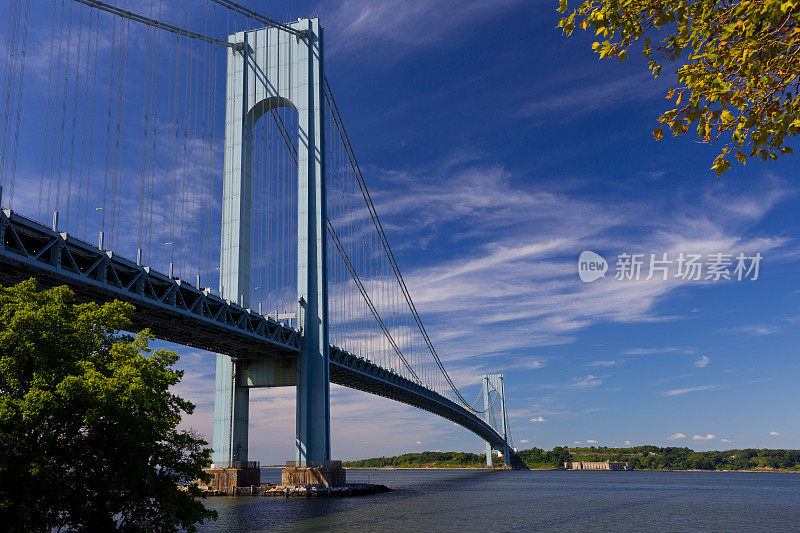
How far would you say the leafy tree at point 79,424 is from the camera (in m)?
16.0

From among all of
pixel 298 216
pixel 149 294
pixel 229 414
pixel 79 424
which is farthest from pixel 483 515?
pixel 79 424

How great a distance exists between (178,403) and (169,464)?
1.91 m

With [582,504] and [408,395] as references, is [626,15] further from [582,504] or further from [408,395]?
[408,395]

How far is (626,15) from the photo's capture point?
6.96 m

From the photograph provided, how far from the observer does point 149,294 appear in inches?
1425

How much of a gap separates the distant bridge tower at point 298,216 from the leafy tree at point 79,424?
30126 mm

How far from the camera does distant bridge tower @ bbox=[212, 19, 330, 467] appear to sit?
50500mm

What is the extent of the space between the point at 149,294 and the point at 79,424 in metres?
19.6

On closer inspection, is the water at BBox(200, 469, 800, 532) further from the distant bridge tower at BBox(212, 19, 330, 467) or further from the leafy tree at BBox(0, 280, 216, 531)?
the leafy tree at BBox(0, 280, 216, 531)

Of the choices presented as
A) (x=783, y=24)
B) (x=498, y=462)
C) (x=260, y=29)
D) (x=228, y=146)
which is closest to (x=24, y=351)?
(x=783, y=24)

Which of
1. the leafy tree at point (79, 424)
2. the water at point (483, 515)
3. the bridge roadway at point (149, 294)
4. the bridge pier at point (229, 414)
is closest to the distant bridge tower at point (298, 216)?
the bridge pier at point (229, 414)

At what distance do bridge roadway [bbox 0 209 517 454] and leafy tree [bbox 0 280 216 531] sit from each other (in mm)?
10130

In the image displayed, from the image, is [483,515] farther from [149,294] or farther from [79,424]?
[79,424]

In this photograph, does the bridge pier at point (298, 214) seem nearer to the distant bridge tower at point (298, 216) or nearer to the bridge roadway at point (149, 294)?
the distant bridge tower at point (298, 216)
